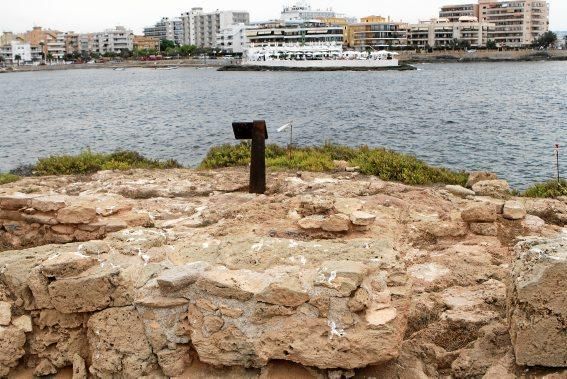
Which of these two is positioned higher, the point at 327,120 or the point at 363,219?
the point at 363,219

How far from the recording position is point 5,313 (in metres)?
8.02

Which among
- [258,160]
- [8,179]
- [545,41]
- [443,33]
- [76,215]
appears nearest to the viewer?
[76,215]

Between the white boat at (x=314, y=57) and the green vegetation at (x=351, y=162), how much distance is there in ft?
418

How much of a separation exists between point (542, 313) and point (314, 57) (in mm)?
147524

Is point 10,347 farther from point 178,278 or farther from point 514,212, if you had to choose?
point 514,212

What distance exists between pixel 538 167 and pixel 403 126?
59.7 ft

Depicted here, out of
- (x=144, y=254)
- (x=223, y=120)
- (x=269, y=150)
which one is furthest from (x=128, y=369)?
(x=223, y=120)

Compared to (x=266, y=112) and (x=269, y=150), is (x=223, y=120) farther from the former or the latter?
(x=269, y=150)

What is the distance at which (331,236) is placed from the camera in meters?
9.96

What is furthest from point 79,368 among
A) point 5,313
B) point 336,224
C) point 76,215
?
point 336,224

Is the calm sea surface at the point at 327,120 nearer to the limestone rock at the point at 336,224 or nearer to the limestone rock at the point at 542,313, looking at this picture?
the limestone rock at the point at 336,224

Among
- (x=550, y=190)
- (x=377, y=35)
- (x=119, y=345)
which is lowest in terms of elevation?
(x=119, y=345)

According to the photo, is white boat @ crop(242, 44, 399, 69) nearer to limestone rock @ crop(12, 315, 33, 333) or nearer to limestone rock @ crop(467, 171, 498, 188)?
limestone rock @ crop(467, 171, 498, 188)

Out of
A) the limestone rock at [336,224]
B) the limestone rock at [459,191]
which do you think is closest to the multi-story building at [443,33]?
the limestone rock at [459,191]
